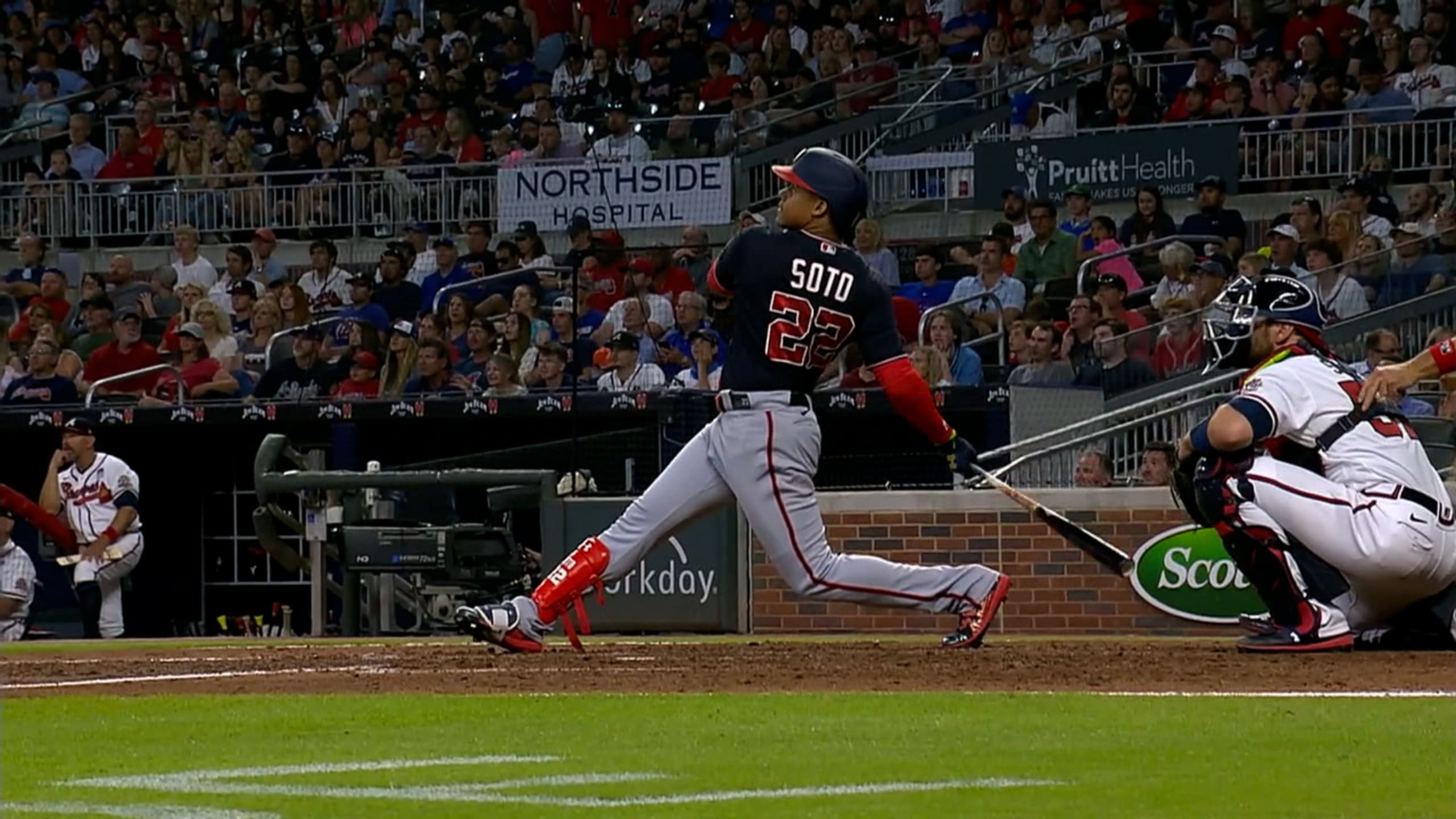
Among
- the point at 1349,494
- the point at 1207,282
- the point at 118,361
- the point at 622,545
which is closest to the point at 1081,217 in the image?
the point at 1207,282

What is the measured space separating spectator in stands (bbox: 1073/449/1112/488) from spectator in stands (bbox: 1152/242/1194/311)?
216 cm

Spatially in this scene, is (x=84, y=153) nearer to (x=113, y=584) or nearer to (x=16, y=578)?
(x=16, y=578)

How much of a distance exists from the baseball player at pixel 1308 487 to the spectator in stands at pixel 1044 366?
16.8 feet

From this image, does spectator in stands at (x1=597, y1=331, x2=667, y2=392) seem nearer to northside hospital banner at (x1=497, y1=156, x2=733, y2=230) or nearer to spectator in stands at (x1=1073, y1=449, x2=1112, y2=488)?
spectator in stands at (x1=1073, y1=449, x2=1112, y2=488)

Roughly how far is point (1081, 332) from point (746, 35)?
8894mm

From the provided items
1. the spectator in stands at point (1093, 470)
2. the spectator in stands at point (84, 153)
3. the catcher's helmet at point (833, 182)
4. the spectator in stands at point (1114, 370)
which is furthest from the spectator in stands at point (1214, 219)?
the spectator in stands at point (84, 153)

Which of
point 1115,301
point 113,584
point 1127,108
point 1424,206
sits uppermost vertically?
point 1127,108

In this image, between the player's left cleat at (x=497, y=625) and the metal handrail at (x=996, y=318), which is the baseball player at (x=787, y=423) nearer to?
the player's left cleat at (x=497, y=625)

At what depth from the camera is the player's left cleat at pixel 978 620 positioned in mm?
9562

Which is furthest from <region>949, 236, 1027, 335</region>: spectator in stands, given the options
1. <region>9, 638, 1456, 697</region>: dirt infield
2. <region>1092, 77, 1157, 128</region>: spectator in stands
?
<region>9, 638, 1456, 697</region>: dirt infield

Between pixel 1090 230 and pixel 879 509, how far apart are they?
4.14m

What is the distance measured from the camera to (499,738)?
263 inches

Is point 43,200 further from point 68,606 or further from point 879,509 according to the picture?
point 879,509

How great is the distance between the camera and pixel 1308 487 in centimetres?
934
